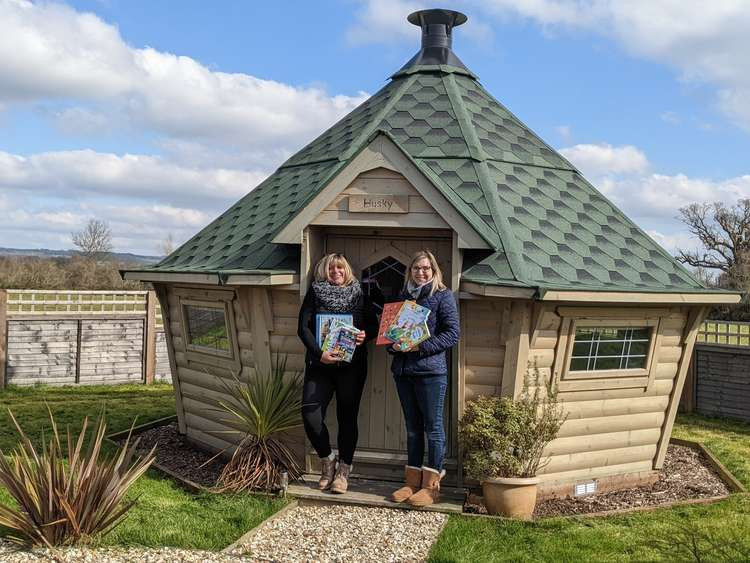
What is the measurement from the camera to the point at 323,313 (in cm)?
752

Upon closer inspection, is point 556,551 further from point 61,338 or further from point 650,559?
point 61,338

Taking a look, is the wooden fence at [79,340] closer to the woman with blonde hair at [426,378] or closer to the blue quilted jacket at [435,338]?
the woman with blonde hair at [426,378]

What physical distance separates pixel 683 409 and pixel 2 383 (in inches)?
533

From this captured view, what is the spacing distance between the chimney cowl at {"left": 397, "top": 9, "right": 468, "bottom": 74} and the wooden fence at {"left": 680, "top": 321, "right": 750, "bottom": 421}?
696 cm

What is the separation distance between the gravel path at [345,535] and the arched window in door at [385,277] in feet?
8.42

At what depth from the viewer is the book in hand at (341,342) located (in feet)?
24.1

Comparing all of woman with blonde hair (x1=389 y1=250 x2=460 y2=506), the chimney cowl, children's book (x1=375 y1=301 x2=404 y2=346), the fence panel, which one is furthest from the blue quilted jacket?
the fence panel

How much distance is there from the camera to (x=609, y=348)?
8078 millimetres

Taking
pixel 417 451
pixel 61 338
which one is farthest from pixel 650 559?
pixel 61 338

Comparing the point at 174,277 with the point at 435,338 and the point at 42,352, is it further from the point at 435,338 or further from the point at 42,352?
the point at 42,352

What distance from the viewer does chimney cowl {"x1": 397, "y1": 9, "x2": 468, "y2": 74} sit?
1079 centimetres

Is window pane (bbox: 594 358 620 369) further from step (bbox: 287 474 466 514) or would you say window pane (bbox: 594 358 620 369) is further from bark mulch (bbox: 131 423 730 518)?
step (bbox: 287 474 466 514)

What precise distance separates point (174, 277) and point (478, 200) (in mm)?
3636

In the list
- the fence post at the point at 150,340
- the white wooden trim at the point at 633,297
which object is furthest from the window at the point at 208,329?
the fence post at the point at 150,340
